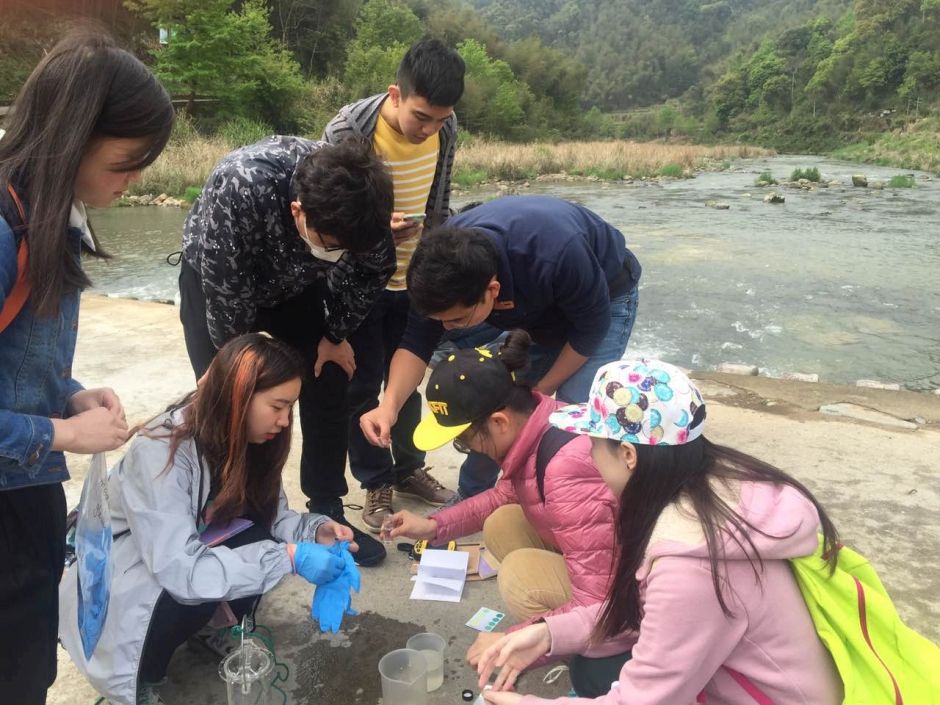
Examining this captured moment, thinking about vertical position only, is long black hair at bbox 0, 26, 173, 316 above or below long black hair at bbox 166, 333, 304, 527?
above

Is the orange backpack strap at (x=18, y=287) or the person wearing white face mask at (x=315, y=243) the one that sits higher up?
the orange backpack strap at (x=18, y=287)

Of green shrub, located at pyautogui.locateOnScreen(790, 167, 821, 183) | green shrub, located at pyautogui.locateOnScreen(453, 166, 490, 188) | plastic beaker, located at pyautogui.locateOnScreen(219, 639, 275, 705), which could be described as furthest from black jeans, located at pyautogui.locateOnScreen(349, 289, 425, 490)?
green shrub, located at pyautogui.locateOnScreen(790, 167, 821, 183)

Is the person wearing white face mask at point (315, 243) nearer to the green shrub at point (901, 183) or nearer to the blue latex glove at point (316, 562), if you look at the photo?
the blue latex glove at point (316, 562)

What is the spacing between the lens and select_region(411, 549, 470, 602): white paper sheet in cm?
241

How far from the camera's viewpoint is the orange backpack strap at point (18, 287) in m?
1.23

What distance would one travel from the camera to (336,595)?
1.89m

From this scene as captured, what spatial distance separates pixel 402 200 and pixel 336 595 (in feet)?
4.88

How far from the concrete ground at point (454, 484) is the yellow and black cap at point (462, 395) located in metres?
0.69

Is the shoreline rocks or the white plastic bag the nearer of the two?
the white plastic bag

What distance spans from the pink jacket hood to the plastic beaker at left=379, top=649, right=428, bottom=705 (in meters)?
0.67

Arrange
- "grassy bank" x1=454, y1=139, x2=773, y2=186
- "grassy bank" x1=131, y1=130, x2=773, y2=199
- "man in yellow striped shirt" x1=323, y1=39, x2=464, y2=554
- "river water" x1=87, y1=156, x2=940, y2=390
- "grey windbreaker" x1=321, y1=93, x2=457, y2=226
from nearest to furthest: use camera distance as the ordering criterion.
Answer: "man in yellow striped shirt" x1=323, y1=39, x2=464, y2=554 < "grey windbreaker" x1=321, y1=93, x2=457, y2=226 < "river water" x1=87, y1=156, x2=940, y2=390 < "grassy bank" x1=131, y1=130, x2=773, y2=199 < "grassy bank" x1=454, y1=139, x2=773, y2=186

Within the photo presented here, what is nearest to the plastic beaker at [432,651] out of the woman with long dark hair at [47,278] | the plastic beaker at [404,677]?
the plastic beaker at [404,677]

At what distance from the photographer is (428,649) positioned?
6.87ft

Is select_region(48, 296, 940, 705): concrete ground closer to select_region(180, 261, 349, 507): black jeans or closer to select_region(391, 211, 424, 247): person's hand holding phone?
select_region(180, 261, 349, 507): black jeans
